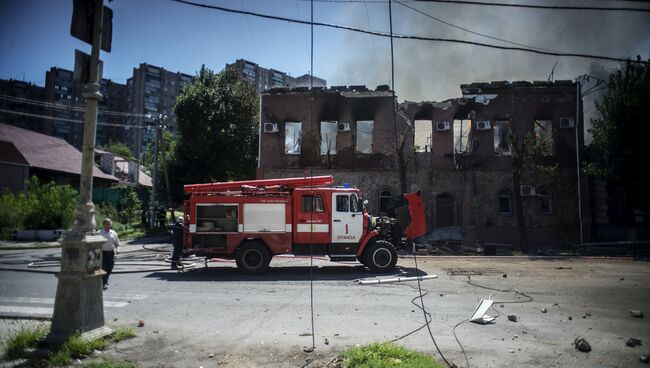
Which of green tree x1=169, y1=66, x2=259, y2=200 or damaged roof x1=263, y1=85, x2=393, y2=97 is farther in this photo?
green tree x1=169, y1=66, x2=259, y2=200

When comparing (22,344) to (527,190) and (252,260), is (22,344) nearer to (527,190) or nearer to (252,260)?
(252,260)

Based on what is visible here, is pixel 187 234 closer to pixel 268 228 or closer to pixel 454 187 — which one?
pixel 268 228

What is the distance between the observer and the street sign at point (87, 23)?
566 cm

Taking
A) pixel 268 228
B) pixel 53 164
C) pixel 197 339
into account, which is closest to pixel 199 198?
pixel 268 228

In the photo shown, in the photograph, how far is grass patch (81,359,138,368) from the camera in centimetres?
448

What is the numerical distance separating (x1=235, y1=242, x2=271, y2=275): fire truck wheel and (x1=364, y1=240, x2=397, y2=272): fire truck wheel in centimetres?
308

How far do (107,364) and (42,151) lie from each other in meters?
36.0

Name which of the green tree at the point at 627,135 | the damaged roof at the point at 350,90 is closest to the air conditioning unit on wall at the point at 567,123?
the green tree at the point at 627,135

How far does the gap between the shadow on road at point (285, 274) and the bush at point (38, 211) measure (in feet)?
48.2

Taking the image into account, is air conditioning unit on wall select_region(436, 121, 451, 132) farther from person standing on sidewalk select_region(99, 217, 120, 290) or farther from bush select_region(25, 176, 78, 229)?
bush select_region(25, 176, 78, 229)

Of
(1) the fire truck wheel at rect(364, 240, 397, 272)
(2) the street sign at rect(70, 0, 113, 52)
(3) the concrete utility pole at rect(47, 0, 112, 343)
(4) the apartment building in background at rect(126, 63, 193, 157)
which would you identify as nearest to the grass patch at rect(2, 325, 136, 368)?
(3) the concrete utility pole at rect(47, 0, 112, 343)

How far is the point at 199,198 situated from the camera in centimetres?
1231

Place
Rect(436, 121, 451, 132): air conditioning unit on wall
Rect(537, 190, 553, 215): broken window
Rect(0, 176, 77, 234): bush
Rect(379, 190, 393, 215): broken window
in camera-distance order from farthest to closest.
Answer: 1. Rect(0, 176, 77, 234): bush
2. Rect(436, 121, 451, 132): air conditioning unit on wall
3. Rect(379, 190, 393, 215): broken window
4. Rect(537, 190, 553, 215): broken window

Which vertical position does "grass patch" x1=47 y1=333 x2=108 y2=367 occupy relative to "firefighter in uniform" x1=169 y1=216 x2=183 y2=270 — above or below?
below
